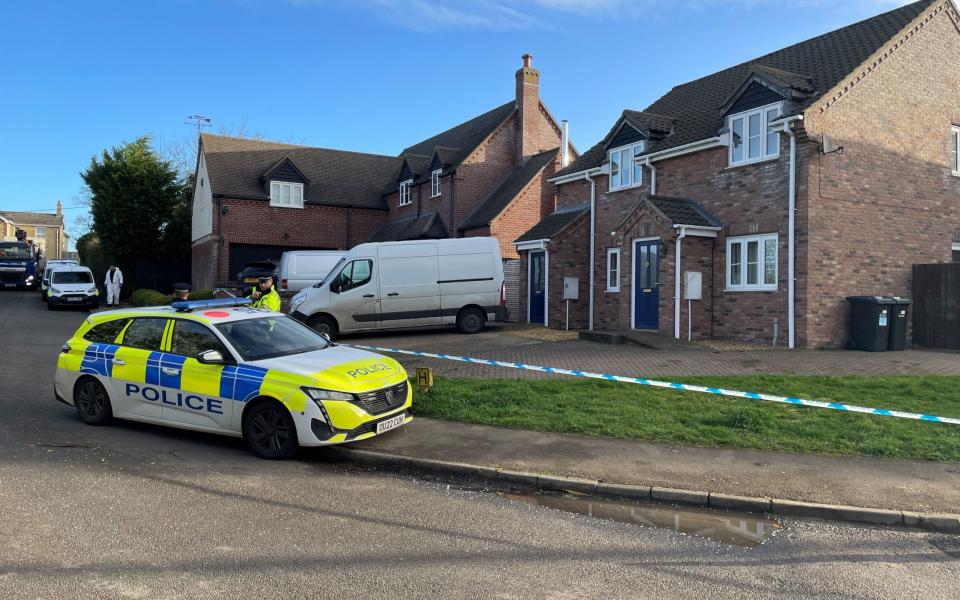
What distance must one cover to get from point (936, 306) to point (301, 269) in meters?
16.9

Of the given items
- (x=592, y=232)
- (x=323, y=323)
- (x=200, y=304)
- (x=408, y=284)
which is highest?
(x=592, y=232)

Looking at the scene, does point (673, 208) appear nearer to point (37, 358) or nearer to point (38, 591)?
point (37, 358)

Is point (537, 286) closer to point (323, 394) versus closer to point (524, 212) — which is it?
point (524, 212)

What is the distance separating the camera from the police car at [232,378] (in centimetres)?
710

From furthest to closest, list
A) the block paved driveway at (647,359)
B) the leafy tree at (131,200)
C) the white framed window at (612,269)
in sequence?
the leafy tree at (131,200) < the white framed window at (612,269) < the block paved driveway at (647,359)

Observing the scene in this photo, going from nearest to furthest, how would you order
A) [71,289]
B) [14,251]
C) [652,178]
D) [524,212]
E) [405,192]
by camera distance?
1. [652,178]
2. [524,212]
3. [71,289]
4. [405,192]
5. [14,251]

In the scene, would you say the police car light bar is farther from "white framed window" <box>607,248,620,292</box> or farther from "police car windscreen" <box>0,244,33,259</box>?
"police car windscreen" <box>0,244,33,259</box>

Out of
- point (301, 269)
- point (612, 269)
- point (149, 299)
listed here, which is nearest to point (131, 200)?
point (149, 299)

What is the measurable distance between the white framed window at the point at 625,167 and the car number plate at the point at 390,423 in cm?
1338

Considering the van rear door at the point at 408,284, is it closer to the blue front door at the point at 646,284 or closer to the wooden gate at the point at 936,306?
the blue front door at the point at 646,284

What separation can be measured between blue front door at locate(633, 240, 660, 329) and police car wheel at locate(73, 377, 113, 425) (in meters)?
12.1

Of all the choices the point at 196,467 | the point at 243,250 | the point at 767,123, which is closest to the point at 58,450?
the point at 196,467

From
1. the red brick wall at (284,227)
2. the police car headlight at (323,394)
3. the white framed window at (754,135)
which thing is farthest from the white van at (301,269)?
the police car headlight at (323,394)

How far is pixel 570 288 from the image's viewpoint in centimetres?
2066
